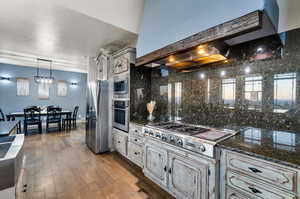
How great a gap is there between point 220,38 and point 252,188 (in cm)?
130

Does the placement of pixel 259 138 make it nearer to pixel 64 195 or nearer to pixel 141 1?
pixel 64 195

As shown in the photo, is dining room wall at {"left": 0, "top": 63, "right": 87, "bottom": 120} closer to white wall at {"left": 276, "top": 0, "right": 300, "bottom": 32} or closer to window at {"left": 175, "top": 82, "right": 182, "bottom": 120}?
window at {"left": 175, "top": 82, "right": 182, "bottom": 120}

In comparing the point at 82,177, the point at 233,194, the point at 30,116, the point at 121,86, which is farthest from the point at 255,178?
the point at 30,116

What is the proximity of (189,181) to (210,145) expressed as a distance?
20.8 inches

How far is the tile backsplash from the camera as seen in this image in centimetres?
144

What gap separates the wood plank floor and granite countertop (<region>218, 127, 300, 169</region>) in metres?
1.25

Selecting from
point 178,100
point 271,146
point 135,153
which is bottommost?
point 135,153

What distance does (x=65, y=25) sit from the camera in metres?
2.47

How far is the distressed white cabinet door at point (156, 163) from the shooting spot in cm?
176

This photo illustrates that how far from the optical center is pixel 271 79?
1542 mm

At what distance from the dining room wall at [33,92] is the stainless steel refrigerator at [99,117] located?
15.6 feet

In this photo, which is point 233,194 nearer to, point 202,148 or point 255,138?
point 202,148

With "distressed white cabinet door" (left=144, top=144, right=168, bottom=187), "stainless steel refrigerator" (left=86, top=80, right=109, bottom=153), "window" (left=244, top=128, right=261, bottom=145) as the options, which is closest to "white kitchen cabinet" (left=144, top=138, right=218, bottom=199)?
"distressed white cabinet door" (left=144, top=144, right=168, bottom=187)

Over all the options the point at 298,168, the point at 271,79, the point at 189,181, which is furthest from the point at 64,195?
the point at 271,79
